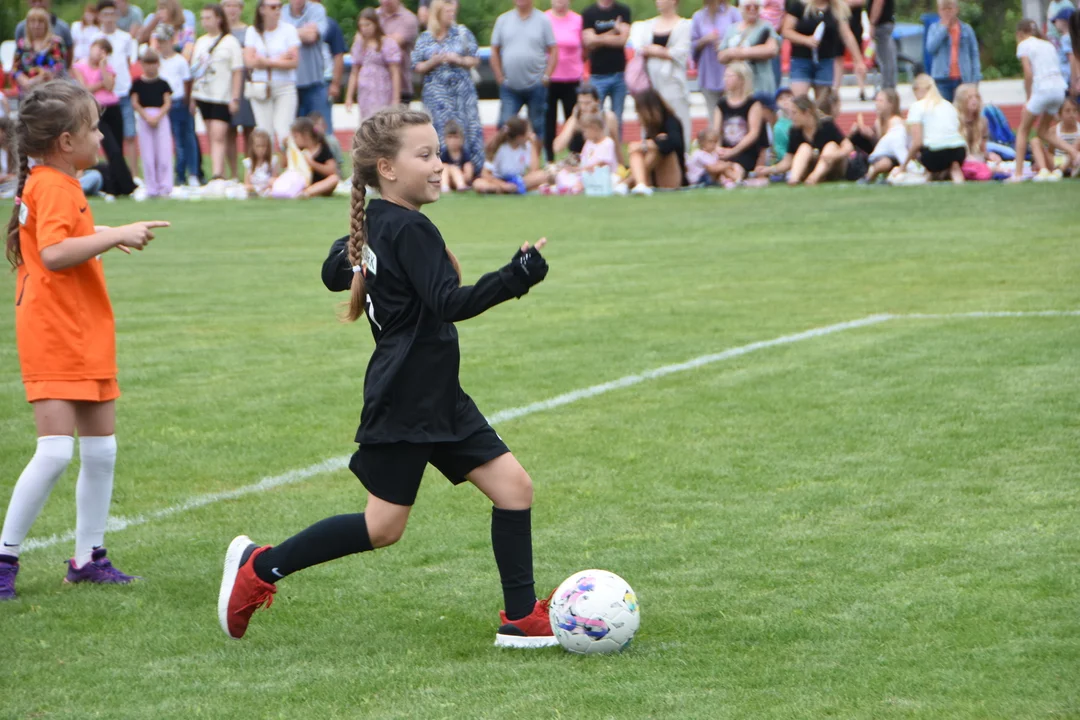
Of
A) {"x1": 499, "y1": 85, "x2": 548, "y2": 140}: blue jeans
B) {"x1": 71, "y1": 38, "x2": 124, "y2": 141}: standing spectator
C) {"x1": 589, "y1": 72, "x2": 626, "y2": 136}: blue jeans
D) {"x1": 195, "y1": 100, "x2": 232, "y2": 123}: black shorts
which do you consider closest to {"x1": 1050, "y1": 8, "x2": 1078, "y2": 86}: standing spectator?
{"x1": 589, "y1": 72, "x2": 626, "y2": 136}: blue jeans

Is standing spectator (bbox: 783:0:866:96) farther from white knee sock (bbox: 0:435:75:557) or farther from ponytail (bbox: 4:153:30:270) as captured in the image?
white knee sock (bbox: 0:435:75:557)

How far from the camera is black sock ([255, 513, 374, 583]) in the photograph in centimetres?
416

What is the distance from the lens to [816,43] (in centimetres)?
1811

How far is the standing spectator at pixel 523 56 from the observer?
18.0m

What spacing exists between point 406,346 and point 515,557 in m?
0.69

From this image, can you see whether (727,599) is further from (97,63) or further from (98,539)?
(97,63)

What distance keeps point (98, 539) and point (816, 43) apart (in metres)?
14.7

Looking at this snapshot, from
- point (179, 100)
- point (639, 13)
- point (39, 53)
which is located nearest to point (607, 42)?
point (179, 100)

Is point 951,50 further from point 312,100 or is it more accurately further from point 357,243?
point 357,243

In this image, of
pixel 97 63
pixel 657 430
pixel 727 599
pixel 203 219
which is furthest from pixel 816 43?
pixel 727 599

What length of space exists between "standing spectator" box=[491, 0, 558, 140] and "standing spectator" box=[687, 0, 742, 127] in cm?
176

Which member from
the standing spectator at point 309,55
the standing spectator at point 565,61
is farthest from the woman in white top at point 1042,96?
the standing spectator at point 309,55

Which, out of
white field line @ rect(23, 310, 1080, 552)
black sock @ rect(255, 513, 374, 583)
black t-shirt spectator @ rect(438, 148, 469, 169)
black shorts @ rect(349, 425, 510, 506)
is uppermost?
black shorts @ rect(349, 425, 510, 506)

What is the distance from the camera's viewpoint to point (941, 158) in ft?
55.3
